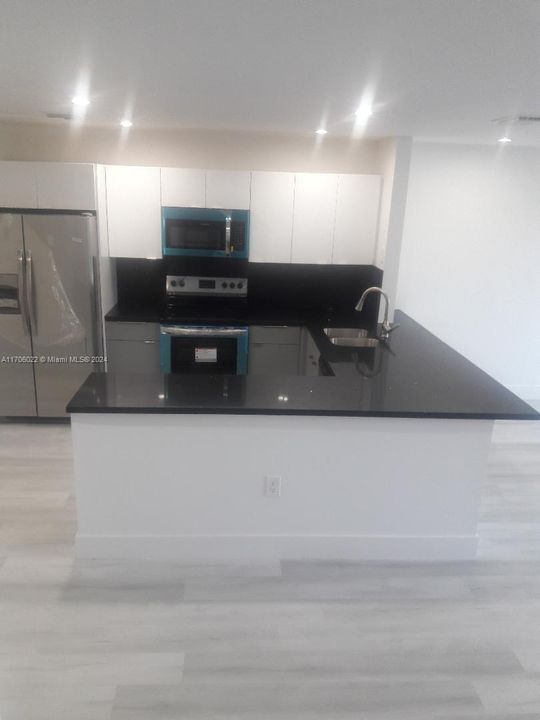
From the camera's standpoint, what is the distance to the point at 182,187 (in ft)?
13.4

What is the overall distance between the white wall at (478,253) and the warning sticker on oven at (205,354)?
67.4 inches

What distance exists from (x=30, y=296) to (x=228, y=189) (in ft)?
5.64

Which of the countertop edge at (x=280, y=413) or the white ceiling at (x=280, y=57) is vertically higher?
the white ceiling at (x=280, y=57)

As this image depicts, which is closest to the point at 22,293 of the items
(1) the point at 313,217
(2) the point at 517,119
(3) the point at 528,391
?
(1) the point at 313,217

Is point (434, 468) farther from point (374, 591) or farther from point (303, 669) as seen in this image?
point (303, 669)

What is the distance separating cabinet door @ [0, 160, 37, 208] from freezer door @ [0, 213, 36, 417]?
193 millimetres

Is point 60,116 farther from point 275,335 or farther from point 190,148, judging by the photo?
point 275,335

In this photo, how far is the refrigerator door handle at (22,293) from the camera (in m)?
3.76

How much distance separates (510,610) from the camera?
232 cm

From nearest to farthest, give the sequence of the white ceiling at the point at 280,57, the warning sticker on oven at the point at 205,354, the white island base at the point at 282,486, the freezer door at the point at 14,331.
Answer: the white ceiling at the point at 280,57
the white island base at the point at 282,486
the freezer door at the point at 14,331
the warning sticker on oven at the point at 205,354

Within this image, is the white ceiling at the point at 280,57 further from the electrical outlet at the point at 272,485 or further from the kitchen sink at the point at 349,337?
the electrical outlet at the point at 272,485

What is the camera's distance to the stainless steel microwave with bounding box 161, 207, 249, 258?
4.09 metres

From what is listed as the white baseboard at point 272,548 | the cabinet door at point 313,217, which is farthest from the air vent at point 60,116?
the white baseboard at point 272,548

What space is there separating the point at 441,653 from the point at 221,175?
3490 millimetres
